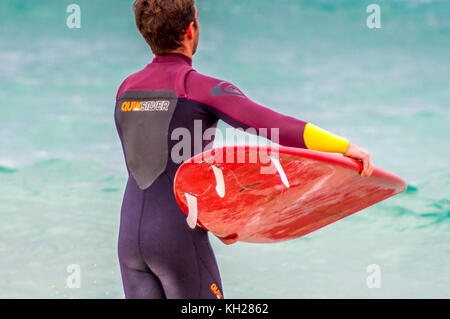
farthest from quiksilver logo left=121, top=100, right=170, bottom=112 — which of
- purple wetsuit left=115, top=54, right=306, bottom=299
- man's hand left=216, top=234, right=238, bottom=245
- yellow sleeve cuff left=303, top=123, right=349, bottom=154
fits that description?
man's hand left=216, top=234, right=238, bottom=245

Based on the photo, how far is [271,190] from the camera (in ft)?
6.37

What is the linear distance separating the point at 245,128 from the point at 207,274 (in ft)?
1.56

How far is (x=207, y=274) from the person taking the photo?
171 cm

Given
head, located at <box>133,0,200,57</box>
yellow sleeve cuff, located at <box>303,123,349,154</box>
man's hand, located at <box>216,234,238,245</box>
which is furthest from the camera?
man's hand, located at <box>216,234,238,245</box>

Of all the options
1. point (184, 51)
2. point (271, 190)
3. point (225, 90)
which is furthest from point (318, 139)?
point (184, 51)

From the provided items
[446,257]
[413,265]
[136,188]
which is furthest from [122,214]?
[446,257]

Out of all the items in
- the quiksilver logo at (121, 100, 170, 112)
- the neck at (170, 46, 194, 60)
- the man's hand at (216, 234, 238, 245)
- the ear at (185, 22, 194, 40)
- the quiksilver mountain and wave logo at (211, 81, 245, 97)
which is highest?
the ear at (185, 22, 194, 40)

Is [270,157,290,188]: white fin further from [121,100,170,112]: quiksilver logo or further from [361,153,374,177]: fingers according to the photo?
[121,100,170,112]: quiksilver logo

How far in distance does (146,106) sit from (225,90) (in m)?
0.26

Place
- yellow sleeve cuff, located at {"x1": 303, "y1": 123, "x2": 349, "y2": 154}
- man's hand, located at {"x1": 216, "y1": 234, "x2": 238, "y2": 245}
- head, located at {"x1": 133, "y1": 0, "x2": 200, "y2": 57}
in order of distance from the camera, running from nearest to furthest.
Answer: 1. yellow sleeve cuff, located at {"x1": 303, "y1": 123, "x2": 349, "y2": 154}
2. head, located at {"x1": 133, "y1": 0, "x2": 200, "y2": 57}
3. man's hand, located at {"x1": 216, "y1": 234, "x2": 238, "y2": 245}

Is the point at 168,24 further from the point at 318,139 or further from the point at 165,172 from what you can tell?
the point at 318,139

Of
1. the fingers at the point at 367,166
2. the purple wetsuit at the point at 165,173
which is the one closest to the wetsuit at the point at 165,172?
the purple wetsuit at the point at 165,173

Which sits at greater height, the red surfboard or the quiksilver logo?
the quiksilver logo

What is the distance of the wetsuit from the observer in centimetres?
165
